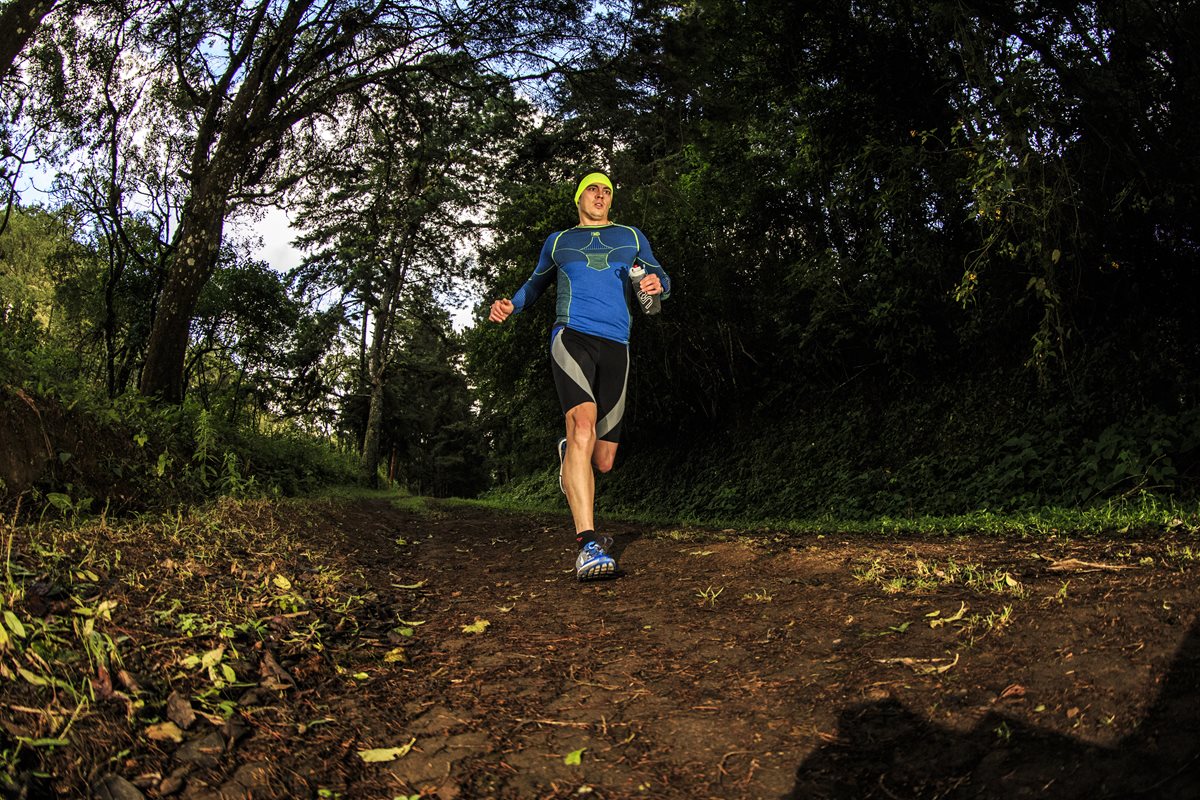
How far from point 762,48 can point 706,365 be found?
5.68m

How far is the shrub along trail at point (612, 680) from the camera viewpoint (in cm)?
186

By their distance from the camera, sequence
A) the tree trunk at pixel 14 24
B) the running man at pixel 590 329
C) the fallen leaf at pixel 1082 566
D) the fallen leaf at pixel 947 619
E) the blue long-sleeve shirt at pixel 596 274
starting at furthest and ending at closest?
the tree trunk at pixel 14 24 < the blue long-sleeve shirt at pixel 596 274 < the running man at pixel 590 329 < the fallen leaf at pixel 1082 566 < the fallen leaf at pixel 947 619

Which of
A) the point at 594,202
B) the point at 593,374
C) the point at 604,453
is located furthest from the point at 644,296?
the point at 604,453

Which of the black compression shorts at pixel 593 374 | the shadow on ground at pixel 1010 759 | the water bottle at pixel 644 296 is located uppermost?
the water bottle at pixel 644 296

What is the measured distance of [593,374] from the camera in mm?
4609

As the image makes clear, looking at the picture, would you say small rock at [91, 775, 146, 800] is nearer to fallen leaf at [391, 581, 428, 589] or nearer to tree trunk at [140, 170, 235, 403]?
fallen leaf at [391, 581, 428, 589]

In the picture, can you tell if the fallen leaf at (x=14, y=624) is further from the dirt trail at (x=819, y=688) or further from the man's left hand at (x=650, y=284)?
the man's left hand at (x=650, y=284)

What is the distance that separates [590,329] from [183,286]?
617 cm

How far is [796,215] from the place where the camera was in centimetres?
1219

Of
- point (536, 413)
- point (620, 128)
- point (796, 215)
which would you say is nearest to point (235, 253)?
point (536, 413)

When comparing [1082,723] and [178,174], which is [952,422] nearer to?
[1082,723]

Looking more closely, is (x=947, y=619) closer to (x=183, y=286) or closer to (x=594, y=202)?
(x=594, y=202)

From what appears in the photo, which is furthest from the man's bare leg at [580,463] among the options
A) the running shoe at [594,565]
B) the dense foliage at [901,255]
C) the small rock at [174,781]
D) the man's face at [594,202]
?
the dense foliage at [901,255]

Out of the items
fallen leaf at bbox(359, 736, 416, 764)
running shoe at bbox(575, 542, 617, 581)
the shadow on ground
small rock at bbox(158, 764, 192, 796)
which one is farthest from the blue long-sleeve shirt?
small rock at bbox(158, 764, 192, 796)
